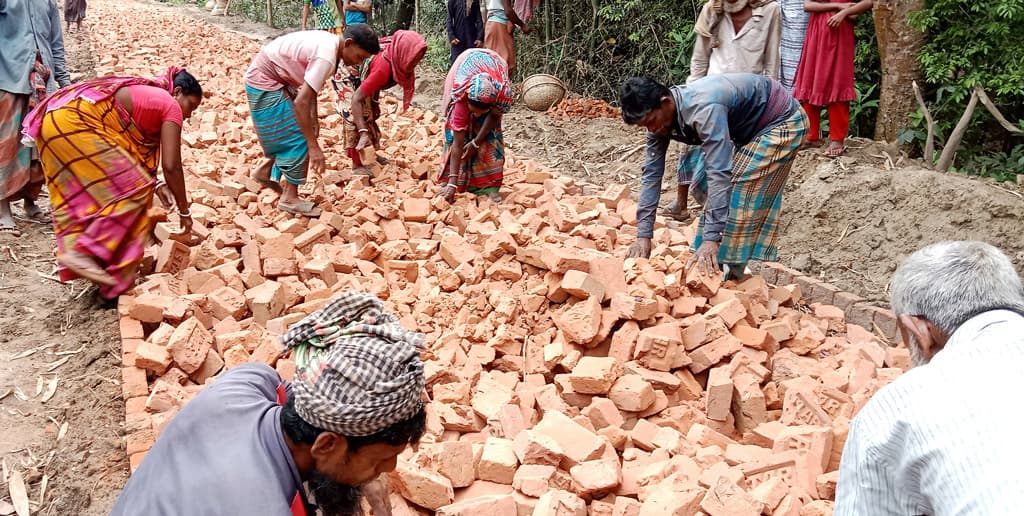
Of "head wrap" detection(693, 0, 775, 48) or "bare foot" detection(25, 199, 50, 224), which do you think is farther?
"head wrap" detection(693, 0, 775, 48)

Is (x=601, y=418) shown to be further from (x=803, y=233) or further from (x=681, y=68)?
(x=681, y=68)

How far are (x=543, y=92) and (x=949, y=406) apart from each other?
7351 mm

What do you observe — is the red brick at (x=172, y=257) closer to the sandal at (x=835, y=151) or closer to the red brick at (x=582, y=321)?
the red brick at (x=582, y=321)

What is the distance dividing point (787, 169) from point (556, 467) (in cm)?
227

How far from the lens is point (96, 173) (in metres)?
3.62

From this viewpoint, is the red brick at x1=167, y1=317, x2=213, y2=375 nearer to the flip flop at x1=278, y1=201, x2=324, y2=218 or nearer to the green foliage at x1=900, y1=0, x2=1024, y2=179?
the flip flop at x1=278, y1=201, x2=324, y2=218

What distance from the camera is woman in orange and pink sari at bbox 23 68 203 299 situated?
3.55 meters

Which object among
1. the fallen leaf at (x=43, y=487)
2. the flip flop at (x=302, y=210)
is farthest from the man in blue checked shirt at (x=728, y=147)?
the fallen leaf at (x=43, y=487)

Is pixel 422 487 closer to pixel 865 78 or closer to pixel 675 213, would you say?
pixel 675 213

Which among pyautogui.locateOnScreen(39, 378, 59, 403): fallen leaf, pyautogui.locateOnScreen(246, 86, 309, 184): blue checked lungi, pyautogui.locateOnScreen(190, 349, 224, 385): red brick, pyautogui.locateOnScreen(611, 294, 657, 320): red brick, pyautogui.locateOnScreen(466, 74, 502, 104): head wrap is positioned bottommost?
pyautogui.locateOnScreen(39, 378, 59, 403): fallen leaf

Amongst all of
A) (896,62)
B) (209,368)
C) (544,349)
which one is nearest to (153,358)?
(209,368)

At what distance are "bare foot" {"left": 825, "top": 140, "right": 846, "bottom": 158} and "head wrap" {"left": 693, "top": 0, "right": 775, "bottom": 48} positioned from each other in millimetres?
1375

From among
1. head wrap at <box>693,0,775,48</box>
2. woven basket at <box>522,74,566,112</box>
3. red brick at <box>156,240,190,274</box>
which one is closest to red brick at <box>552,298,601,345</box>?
red brick at <box>156,240,190,274</box>

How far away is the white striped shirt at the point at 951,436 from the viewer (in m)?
1.27
